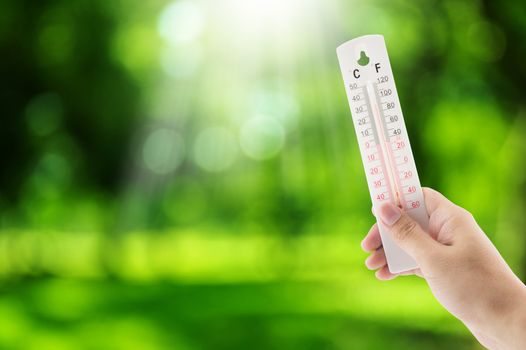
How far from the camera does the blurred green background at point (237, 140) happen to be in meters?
5.16

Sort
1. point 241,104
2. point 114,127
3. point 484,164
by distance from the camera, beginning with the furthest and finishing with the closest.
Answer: point 241,104 → point 114,127 → point 484,164

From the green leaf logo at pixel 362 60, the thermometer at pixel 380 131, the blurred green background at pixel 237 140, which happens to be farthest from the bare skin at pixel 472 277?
the blurred green background at pixel 237 140

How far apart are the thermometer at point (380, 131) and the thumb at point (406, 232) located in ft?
0.20

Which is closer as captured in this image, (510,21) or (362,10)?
(510,21)

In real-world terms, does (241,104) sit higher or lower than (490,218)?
higher

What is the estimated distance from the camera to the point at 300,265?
920 cm

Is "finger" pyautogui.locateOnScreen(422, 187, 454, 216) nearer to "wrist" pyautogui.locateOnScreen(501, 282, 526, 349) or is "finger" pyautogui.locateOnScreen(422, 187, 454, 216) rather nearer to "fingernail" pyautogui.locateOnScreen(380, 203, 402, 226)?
"fingernail" pyautogui.locateOnScreen(380, 203, 402, 226)

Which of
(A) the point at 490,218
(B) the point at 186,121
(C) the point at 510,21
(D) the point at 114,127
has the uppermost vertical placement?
(B) the point at 186,121

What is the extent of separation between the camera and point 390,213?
1.55 metres

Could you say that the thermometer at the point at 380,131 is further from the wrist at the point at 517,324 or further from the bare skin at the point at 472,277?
the wrist at the point at 517,324

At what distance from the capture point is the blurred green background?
16.9ft

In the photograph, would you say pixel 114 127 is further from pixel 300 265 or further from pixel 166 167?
pixel 300 265

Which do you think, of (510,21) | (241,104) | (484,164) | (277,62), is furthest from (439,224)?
(241,104)

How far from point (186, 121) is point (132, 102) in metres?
2.43
